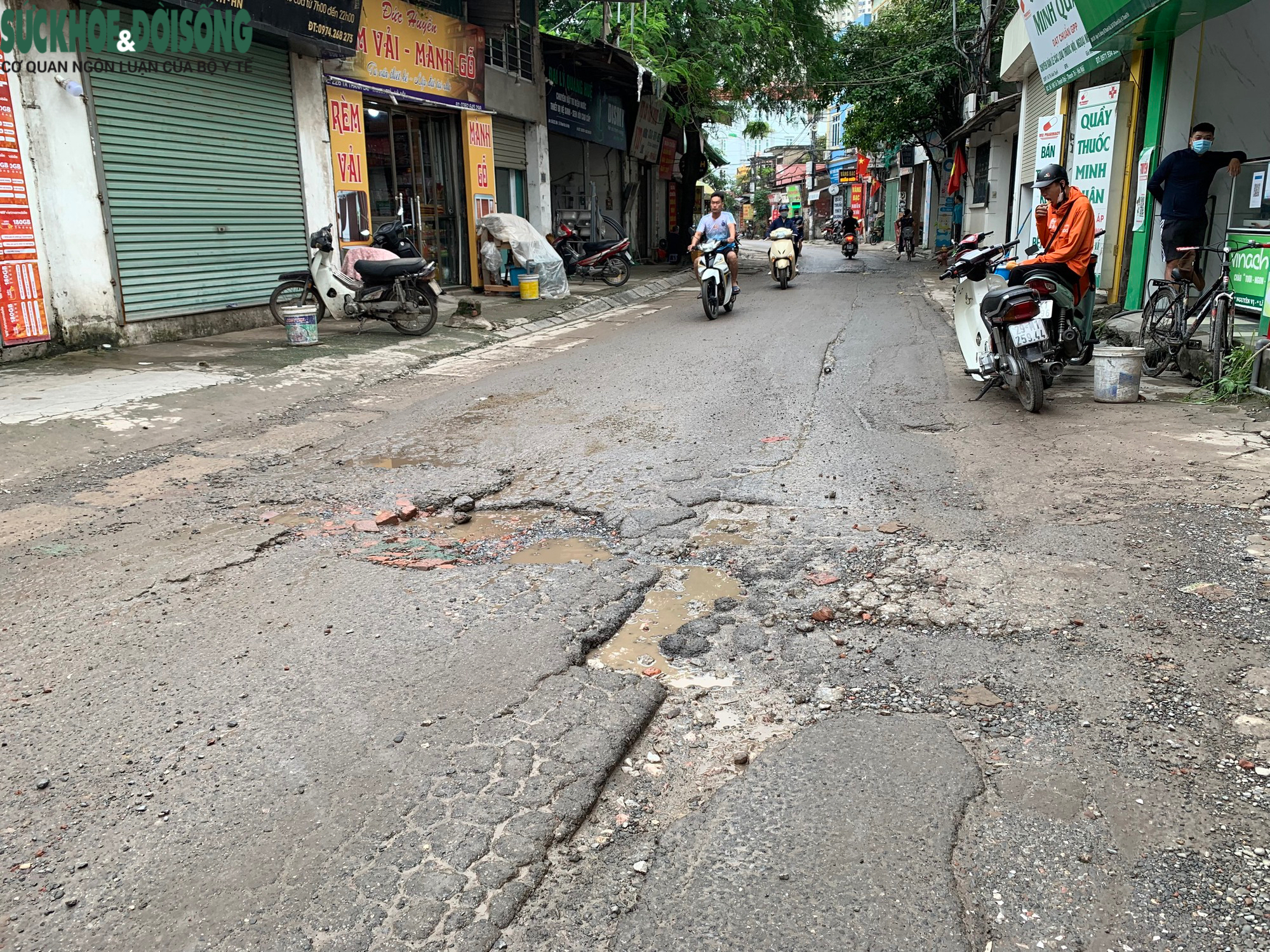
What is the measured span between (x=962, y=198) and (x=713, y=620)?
90.9ft

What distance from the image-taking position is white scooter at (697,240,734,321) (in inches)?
462

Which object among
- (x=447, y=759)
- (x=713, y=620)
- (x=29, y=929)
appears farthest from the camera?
(x=713, y=620)

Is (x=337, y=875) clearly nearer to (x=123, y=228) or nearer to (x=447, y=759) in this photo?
(x=447, y=759)

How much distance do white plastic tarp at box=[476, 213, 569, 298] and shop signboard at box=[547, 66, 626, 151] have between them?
189 inches

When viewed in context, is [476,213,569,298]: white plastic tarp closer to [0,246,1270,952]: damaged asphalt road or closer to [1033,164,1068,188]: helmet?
[1033,164,1068,188]: helmet

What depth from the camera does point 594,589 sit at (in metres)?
3.47

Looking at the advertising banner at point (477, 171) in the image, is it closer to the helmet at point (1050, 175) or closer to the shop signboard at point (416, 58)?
the shop signboard at point (416, 58)

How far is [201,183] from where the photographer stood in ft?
32.2

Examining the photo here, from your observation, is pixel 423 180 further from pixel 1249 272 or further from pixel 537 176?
pixel 1249 272

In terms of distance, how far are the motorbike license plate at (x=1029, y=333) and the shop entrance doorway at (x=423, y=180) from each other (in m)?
9.84

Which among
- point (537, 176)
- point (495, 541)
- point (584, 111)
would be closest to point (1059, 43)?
point (537, 176)

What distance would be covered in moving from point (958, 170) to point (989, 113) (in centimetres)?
829

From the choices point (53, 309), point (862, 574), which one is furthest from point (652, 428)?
point (53, 309)

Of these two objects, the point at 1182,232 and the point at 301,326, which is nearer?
the point at 1182,232
